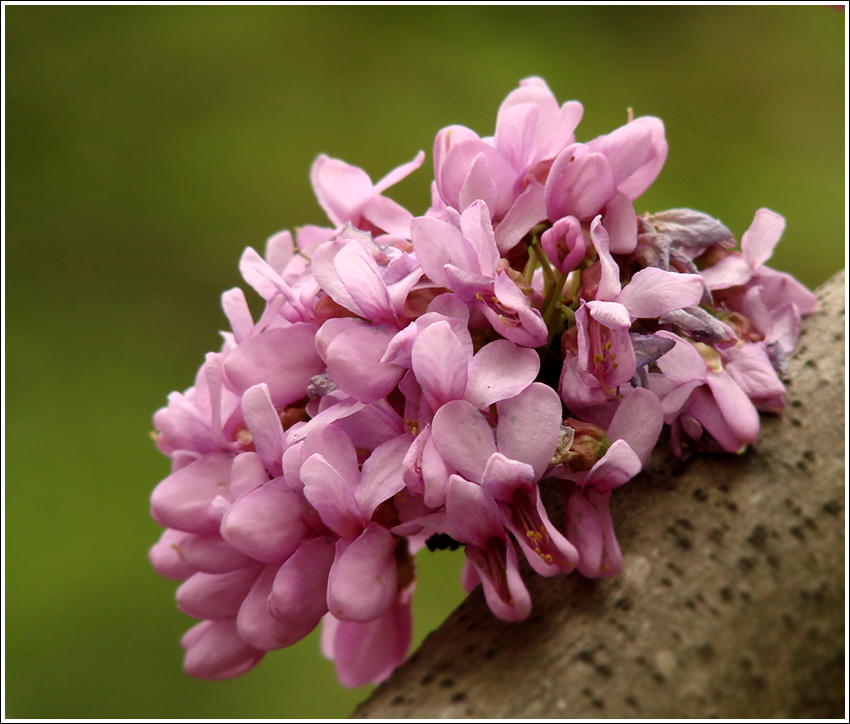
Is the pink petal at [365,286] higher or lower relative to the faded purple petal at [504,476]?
higher

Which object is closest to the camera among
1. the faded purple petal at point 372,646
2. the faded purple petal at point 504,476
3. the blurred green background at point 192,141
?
the faded purple petal at point 504,476

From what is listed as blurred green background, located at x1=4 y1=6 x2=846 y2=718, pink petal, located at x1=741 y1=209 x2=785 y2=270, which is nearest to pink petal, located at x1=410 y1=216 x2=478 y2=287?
pink petal, located at x1=741 y1=209 x2=785 y2=270

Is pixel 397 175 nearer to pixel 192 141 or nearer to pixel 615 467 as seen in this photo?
pixel 615 467

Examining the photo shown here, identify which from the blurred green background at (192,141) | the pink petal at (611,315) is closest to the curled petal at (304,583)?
the pink petal at (611,315)

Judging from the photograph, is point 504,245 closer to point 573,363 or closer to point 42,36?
point 573,363

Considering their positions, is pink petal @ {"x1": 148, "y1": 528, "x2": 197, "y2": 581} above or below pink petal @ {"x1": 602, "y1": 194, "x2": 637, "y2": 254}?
below

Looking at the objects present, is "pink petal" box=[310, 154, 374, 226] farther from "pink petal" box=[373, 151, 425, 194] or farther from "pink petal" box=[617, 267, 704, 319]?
"pink petal" box=[617, 267, 704, 319]

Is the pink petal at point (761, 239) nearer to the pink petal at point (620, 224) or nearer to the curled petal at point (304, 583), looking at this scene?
the pink petal at point (620, 224)
